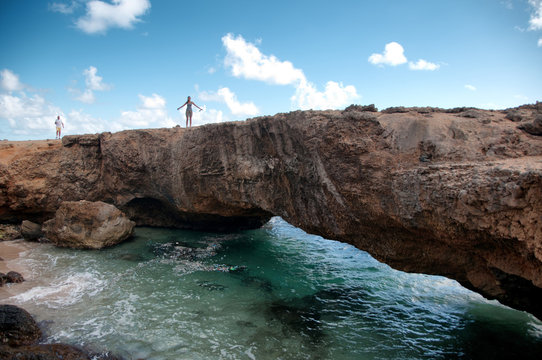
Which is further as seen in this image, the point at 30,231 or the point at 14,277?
the point at 30,231

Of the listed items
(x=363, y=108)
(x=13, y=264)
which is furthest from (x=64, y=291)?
(x=363, y=108)


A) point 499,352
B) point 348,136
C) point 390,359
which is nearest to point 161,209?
point 348,136

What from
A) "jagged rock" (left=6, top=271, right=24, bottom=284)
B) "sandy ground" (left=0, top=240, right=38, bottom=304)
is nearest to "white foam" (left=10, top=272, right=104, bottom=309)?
"sandy ground" (left=0, top=240, right=38, bottom=304)

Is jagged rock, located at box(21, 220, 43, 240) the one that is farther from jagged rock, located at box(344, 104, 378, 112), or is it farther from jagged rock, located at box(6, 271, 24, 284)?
jagged rock, located at box(344, 104, 378, 112)

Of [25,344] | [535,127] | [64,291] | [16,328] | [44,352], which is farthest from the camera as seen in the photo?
[64,291]

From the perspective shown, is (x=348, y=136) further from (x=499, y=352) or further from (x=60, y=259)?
(x=60, y=259)

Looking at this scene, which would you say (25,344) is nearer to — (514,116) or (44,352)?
(44,352)

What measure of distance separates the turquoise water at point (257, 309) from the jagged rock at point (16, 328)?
0.98 feet

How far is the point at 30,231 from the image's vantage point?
495 inches

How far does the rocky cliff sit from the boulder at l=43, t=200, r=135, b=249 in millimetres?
2017

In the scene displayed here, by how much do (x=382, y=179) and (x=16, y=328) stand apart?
8.06m

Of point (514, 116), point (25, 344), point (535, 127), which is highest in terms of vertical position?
point (514, 116)

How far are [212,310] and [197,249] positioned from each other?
16.4 ft

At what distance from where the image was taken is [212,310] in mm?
7852
